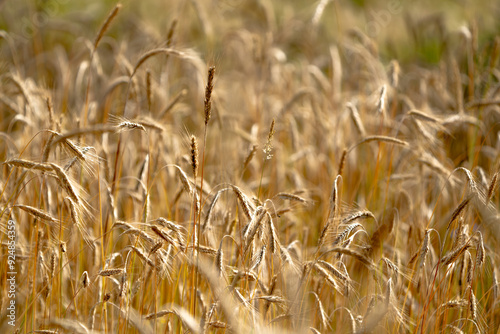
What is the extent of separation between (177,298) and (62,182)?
3.57 feet

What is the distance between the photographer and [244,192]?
2383 millimetres

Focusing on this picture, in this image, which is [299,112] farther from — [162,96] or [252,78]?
[162,96]

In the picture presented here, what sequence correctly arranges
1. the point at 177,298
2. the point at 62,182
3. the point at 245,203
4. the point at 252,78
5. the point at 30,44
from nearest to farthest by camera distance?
the point at 62,182 < the point at 245,203 < the point at 177,298 < the point at 252,78 < the point at 30,44

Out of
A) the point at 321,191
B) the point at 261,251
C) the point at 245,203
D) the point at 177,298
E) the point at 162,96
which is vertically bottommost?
the point at 177,298

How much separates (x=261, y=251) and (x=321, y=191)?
69.4 inches

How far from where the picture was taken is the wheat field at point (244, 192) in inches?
80.9

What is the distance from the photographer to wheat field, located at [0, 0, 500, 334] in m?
2.05

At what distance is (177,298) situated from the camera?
271cm

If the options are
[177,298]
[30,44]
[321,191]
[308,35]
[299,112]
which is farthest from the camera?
[30,44]

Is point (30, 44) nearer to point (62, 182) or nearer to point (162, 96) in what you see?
point (162, 96)

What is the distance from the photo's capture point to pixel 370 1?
376 inches

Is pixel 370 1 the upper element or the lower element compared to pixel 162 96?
upper

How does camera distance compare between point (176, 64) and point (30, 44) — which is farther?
point (30, 44)

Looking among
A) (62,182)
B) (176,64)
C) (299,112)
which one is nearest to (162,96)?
(299,112)
